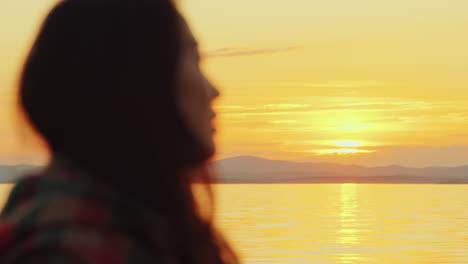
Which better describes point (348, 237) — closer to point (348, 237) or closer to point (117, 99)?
point (348, 237)

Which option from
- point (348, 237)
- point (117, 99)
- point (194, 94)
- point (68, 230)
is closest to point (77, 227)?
point (68, 230)

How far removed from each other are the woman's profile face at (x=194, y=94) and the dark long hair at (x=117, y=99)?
1.1 inches

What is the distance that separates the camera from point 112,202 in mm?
1590

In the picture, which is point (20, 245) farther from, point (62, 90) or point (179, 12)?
point (179, 12)

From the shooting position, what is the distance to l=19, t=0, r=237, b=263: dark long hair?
5.39 ft

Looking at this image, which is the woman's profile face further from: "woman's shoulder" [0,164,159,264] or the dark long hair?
"woman's shoulder" [0,164,159,264]

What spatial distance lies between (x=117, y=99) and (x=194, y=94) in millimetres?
203

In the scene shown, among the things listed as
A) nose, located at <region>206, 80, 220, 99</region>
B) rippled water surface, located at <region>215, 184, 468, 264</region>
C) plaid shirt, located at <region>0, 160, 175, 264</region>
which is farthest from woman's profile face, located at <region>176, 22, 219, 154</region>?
rippled water surface, located at <region>215, 184, 468, 264</region>

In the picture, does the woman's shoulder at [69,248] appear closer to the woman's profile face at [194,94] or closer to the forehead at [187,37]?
the woman's profile face at [194,94]

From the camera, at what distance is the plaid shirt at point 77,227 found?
→ 1467 mm

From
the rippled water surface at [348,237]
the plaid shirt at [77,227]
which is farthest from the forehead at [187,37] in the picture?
the rippled water surface at [348,237]

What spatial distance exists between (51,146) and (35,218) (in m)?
0.21

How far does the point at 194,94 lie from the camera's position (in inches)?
70.9

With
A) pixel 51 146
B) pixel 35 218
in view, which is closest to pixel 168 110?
pixel 51 146
